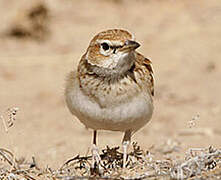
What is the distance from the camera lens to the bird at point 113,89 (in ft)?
13.8

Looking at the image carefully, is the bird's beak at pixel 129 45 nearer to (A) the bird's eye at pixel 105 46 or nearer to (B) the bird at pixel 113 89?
(B) the bird at pixel 113 89

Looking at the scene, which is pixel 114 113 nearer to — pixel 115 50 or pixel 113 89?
pixel 113 89

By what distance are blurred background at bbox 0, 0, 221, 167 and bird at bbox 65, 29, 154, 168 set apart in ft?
3.78

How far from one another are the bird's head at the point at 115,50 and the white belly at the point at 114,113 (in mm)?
273

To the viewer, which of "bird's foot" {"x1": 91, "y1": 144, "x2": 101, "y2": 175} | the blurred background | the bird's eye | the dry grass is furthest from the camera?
the blurred background

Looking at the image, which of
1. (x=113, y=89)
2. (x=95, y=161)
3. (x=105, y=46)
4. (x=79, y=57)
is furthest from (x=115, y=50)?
(x=79, y=57)

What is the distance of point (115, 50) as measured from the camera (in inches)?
168

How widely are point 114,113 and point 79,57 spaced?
571 centimetres

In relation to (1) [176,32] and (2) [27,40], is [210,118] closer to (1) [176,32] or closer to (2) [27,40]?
(1) [176,32]

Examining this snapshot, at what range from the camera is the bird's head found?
4.22 meters

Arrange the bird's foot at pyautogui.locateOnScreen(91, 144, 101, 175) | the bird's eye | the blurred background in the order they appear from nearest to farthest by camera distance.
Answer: the bird's foot at pyautogui.locateOnScreen(91, 144, 101, 175) < the bird's eye < the blurred background

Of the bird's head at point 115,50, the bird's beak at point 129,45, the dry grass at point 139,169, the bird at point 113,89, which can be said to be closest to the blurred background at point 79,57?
the dry grass at point 139,169

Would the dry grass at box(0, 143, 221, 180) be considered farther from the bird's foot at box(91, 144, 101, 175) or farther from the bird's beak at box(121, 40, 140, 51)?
the bird's beak at box(121, 40, 140, 51)

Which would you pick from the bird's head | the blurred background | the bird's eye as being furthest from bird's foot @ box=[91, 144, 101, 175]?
the blurred background
